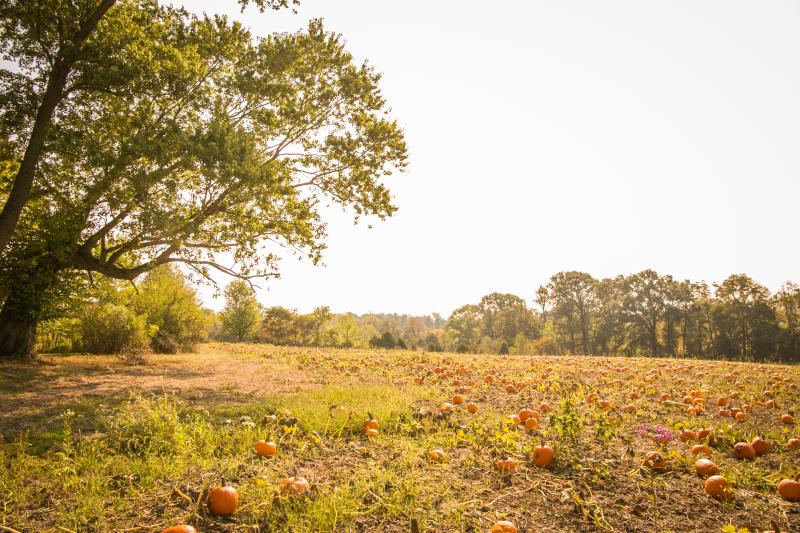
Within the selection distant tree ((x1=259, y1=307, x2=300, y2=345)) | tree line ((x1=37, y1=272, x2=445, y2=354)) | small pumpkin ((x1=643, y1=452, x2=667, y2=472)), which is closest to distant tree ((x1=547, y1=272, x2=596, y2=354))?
distant tree ((x1=259, y1=307, x2=300, y2=345))

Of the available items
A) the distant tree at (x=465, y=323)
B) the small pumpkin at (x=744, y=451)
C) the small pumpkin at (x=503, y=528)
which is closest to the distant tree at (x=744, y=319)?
the distant tree at (x=465, y=323)

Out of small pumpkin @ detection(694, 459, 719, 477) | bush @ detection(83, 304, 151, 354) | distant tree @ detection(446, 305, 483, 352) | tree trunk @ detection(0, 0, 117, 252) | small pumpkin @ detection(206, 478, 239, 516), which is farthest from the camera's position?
distant tree @ detection(446, 305, 483, 352)

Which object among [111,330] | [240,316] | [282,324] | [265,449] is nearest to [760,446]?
[265,449]

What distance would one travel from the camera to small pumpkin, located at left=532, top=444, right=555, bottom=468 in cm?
365

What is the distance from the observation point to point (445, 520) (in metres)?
2.62

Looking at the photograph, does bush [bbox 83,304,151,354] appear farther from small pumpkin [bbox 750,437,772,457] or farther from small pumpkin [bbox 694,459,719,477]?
small pumpkin [bbox 750,437,772,457]

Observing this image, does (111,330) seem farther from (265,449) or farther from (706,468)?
(706,468)

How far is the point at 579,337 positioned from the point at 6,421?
72.1 metres

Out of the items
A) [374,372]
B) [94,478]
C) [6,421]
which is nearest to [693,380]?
[374,372]

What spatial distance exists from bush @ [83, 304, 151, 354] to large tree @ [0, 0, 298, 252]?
18.9 ft

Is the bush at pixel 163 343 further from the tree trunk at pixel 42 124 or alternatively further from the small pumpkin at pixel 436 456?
the small pumpkin at pixel 436 456

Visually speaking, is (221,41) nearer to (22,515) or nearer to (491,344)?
(22,515)

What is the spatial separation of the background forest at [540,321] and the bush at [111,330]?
1.5 inches

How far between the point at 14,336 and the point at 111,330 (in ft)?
11.3
